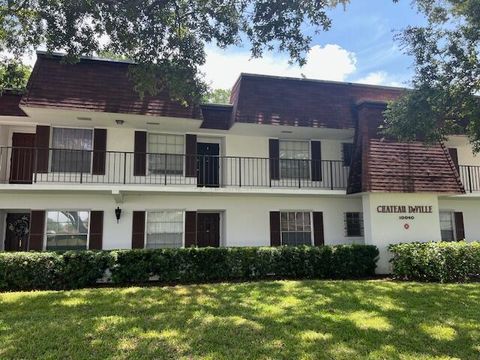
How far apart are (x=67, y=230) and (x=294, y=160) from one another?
883cm

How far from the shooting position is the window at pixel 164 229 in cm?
1384

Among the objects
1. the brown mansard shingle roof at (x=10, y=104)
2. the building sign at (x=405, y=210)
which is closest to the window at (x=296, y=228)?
the building sign at (x=405, y=210)

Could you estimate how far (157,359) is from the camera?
17.6ft

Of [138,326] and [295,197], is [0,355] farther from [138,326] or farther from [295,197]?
[295,197]

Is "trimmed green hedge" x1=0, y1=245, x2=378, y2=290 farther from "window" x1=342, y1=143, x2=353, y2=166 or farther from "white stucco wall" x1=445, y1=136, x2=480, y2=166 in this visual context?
"white stucco wall" x1=445, y1=136, x2=480, y2=166

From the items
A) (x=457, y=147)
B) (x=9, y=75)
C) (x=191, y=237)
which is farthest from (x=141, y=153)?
(x=457, y=147)

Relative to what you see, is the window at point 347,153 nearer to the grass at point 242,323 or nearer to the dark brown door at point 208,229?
the dark brown door at point 208,229

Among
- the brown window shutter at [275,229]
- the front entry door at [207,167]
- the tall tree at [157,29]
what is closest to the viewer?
the tall tree at [157,29]

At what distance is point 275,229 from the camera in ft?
48.7

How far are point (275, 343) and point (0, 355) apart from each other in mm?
4006

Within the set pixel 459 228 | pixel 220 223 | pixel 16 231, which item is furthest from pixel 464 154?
pixel 16 231

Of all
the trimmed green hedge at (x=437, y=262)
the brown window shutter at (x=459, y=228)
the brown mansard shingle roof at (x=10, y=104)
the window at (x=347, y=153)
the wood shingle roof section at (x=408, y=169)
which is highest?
the brown mansard shingle roof at (x=10, y=104)

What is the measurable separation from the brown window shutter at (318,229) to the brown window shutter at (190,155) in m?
5.07

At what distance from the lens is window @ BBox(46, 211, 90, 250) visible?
13.0 metres
